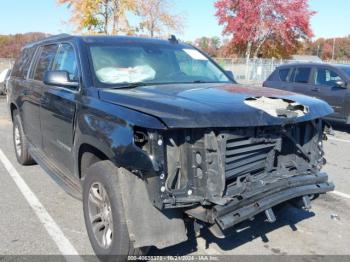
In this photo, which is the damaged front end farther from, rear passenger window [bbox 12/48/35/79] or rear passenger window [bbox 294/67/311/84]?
rear passenger window [bbox 294/67/311/84]

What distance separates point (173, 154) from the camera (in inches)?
120

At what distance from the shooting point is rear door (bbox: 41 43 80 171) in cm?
409

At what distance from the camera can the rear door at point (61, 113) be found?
4.09 m

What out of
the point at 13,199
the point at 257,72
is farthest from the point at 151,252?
the point at 257,72

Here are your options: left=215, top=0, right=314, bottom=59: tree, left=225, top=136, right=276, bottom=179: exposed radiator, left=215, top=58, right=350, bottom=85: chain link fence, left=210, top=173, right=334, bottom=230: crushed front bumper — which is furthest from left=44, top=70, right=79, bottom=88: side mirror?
left=215, top=0, right=314, bottom=59: tree

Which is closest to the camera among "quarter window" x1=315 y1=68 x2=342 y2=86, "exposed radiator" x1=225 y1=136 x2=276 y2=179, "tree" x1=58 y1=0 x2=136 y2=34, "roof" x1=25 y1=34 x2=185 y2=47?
"exposed radiator" x1=225 y1=136 x2=276 y2=179

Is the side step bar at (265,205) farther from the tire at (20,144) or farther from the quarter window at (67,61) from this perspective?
the tire at (20,144)

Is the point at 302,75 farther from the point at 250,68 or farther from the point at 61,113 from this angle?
the point at 250,68

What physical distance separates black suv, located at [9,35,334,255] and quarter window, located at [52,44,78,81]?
0.02m

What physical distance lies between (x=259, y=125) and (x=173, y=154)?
2.23 ft

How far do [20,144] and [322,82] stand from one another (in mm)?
7898

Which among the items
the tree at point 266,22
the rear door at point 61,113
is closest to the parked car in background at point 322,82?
the rear door at point 61,113

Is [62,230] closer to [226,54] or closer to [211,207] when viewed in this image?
[211,207]

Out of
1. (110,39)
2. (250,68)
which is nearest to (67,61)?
(110,39)
